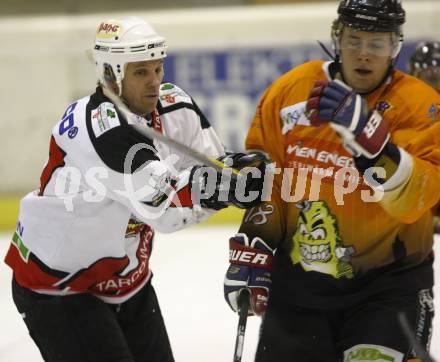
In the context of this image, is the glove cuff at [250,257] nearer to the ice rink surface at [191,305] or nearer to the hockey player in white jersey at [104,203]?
the hockey player in white jersey at [104,203]

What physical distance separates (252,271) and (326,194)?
316 millimetres

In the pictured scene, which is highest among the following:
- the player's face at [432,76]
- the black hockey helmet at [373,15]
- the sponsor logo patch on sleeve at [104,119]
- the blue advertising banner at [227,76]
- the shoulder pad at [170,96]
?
the black hockey helmet at [373,15]

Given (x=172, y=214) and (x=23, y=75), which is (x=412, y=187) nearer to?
(x=172, y=214)

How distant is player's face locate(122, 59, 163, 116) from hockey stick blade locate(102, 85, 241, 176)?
0.17ft

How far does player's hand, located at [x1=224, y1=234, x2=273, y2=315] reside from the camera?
2.47 metres

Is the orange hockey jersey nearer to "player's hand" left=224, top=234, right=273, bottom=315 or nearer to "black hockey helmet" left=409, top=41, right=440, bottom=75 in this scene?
"player's hand" left=224, top=234, right=273, bottom=315

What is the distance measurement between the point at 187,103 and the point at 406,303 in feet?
3.01

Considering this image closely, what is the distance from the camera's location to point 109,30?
8.30 ft

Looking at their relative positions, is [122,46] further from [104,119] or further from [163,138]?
[163,138]

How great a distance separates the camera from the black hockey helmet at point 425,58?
12.9ft

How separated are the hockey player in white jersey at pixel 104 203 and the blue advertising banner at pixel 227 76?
10.8ft

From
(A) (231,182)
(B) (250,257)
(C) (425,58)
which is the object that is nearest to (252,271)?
(B) (250,257)

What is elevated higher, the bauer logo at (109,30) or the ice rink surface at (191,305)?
the bauer logo at (109,30)

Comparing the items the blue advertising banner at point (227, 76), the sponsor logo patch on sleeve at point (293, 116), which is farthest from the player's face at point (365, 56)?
the blue advertising banner at point (227, 76)
